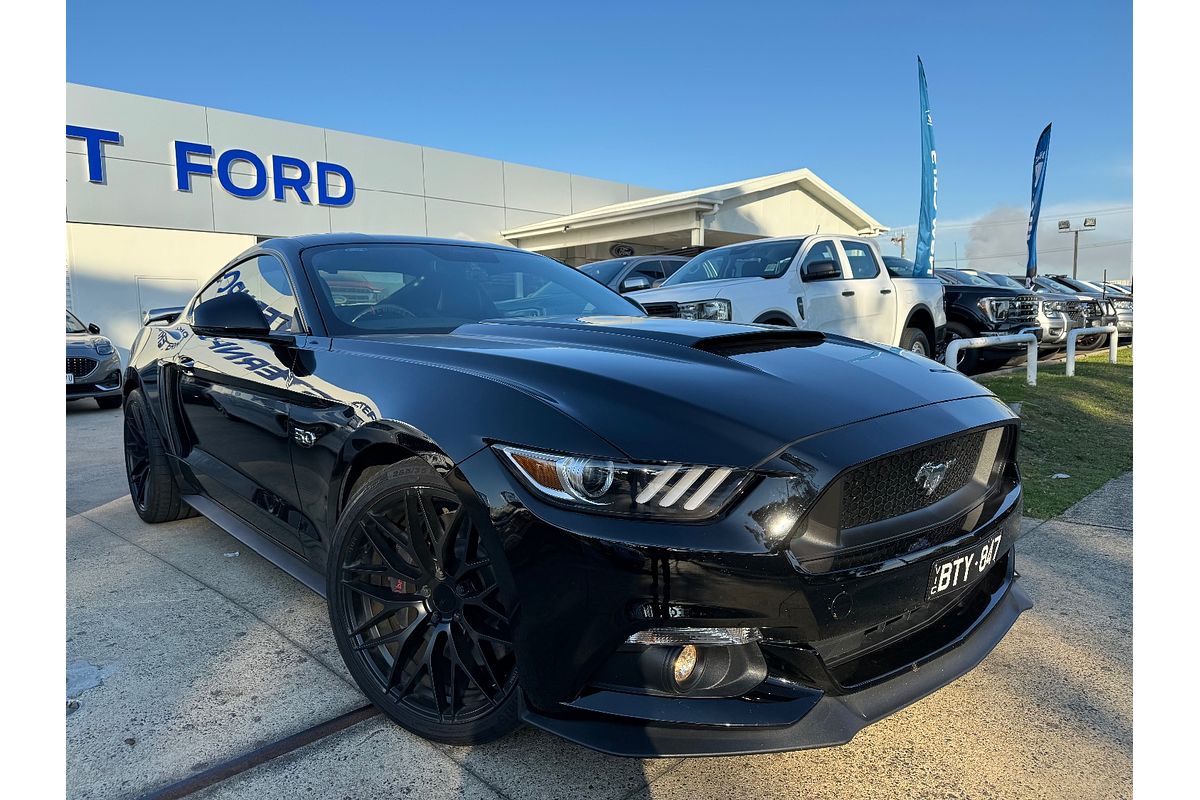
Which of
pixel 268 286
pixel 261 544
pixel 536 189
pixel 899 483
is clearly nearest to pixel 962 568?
pixel 899 483

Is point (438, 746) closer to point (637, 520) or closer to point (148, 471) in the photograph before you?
point (637, 520)

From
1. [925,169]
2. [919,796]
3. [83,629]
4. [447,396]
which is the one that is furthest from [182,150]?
[919,796]

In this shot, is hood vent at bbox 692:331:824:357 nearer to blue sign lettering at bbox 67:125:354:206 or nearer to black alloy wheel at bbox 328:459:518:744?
black alloy wheel at bbox 328:459:518:744

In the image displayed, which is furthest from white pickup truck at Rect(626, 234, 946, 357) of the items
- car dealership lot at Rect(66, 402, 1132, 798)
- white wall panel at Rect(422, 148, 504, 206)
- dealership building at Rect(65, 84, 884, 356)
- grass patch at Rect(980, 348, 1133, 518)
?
white wall panel at Rect(422, 148, 504, 206)

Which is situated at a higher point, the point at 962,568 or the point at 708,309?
the point at 708,309

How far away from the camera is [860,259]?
852 centimetres

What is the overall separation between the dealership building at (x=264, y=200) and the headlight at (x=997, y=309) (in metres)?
9.49

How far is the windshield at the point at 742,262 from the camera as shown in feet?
25.7

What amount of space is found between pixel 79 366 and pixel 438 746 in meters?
9.61

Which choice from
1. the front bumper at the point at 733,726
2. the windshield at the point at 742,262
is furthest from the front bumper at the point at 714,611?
the windshield at the point at 742,262

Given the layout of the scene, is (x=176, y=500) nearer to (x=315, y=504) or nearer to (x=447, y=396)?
(x=315, y=504)

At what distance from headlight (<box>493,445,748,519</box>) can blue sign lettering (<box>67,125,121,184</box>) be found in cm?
1735

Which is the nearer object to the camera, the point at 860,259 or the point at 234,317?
the point at 234,317

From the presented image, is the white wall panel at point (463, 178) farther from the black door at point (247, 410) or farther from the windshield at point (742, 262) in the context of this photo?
the black door at point (247, 410)
